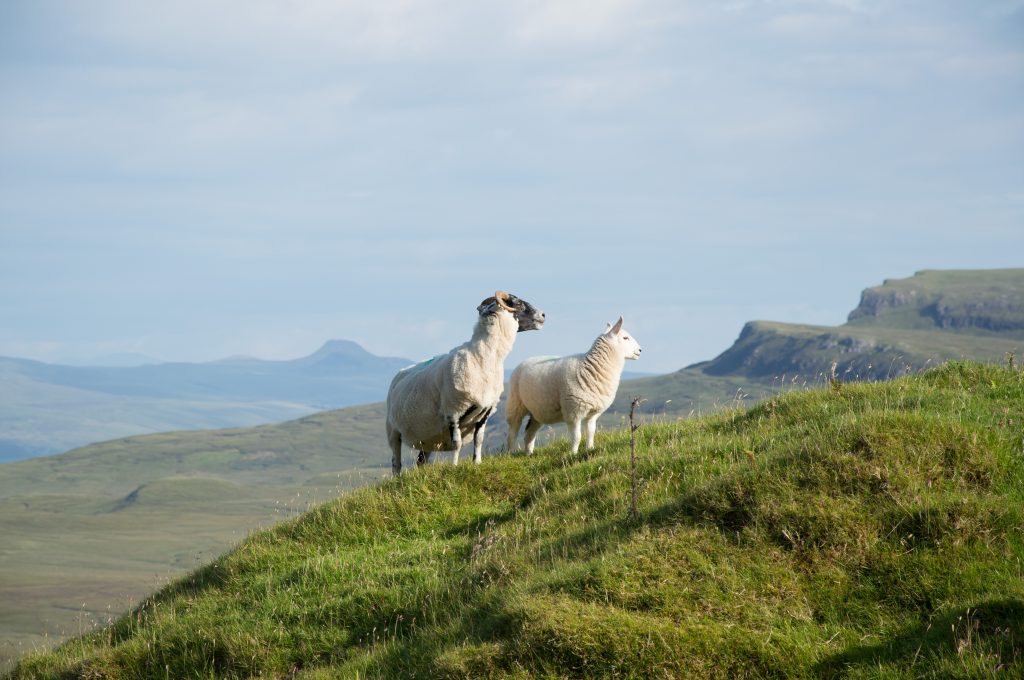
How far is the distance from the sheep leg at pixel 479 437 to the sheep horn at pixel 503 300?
2.06 meters

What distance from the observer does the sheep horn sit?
21766mm

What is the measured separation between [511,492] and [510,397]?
349 centimetres

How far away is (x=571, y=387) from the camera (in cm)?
2019

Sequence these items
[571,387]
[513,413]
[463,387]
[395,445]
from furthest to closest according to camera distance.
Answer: [395,445] → [513,413] → [463,387] → [571,387]

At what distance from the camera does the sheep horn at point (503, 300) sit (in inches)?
857

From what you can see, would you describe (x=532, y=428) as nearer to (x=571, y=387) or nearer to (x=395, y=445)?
(x=571, y=387)

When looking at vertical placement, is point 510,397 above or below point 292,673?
above

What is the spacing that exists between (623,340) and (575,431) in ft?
8.49

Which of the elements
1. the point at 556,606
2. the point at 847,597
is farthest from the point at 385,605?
the point at 847,597

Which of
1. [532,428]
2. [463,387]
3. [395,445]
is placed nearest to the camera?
[463,387]

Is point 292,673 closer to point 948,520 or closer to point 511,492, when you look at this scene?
point 511,492

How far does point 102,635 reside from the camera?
17.2m

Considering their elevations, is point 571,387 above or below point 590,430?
above

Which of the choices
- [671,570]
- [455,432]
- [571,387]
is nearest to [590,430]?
[571,387]
